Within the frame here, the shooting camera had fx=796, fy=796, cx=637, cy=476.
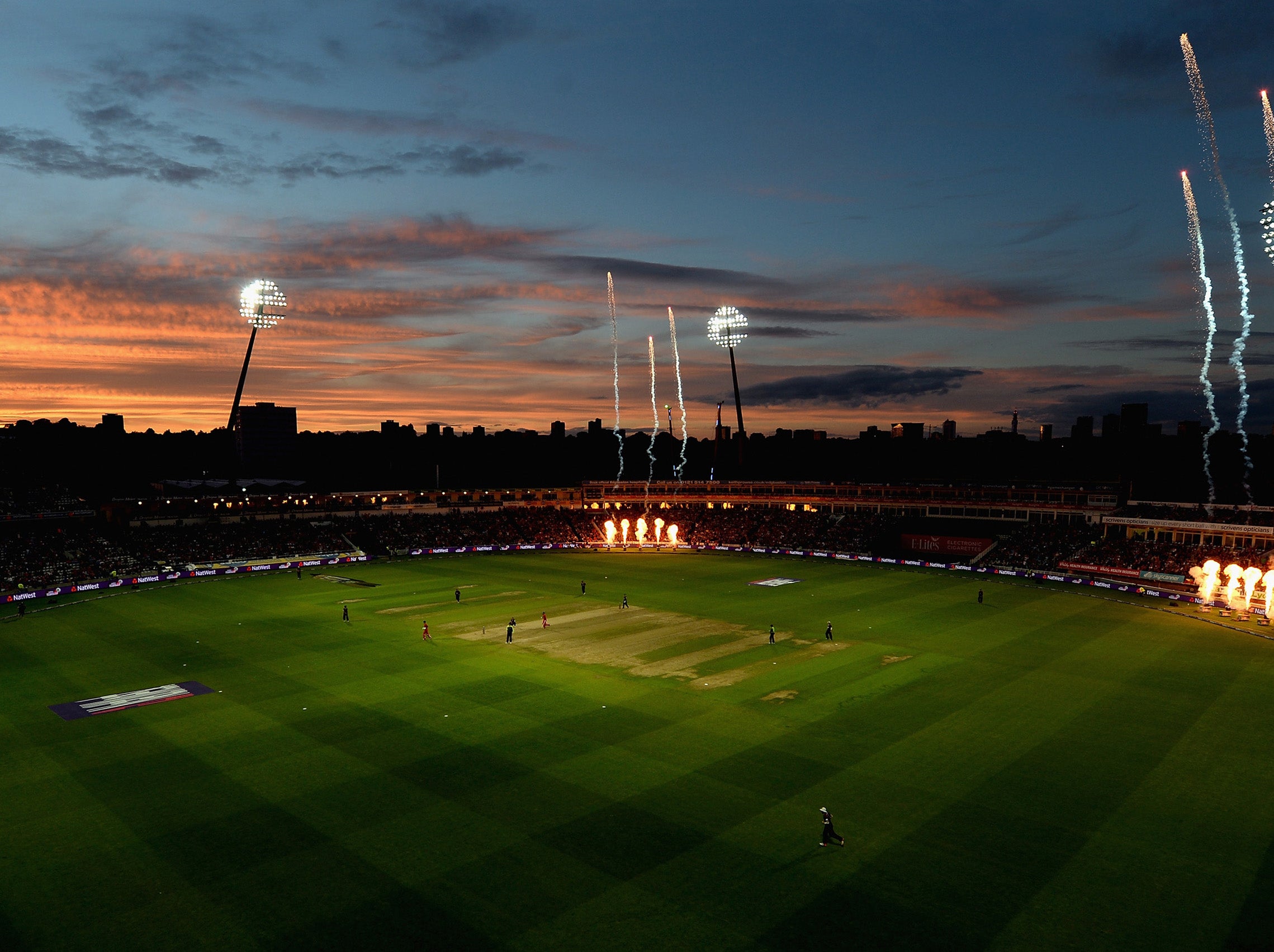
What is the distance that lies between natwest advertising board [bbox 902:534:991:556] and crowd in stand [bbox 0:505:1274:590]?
5.39 feet

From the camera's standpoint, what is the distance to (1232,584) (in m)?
54.9

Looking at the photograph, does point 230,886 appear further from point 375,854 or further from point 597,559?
point 597,559

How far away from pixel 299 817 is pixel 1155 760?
27936 mm

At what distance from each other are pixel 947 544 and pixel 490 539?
53.8m

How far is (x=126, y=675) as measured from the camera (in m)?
38.4

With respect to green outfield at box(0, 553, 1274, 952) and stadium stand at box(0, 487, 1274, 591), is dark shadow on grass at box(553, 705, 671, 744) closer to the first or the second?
green outfield at box(0, 553, 1274, 952)

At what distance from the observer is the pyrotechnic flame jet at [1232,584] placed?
2167 inches

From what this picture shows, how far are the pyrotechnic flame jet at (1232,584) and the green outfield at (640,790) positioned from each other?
9.03 metres

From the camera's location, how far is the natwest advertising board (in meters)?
84.2

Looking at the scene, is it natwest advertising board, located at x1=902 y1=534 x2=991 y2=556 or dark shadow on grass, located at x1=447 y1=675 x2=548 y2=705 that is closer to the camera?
dark shadow on grass, located at x1=447 y1=675 x2=548 y2=705

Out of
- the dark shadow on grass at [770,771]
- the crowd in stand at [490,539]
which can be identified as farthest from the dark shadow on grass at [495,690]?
the crowd in stand at [490,539]

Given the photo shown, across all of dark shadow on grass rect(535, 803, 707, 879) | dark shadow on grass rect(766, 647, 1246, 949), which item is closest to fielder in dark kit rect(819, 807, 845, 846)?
dark shadow on grass rect(766, 647, 1246, 949)

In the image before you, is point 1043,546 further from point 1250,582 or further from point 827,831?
point 827,831

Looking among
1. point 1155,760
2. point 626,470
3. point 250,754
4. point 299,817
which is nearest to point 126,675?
point 250,754
